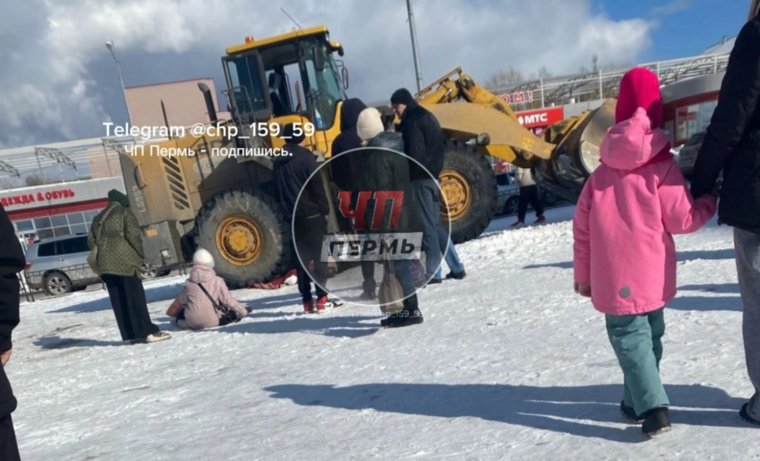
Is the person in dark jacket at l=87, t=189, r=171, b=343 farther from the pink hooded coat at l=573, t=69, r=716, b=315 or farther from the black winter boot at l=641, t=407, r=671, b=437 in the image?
the black winter boot at l=641, t=407, r=671, b=437

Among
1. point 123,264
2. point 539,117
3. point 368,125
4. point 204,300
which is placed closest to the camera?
point 368,125

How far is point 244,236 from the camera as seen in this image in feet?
28.8

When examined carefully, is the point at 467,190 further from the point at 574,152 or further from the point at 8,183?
the point at 8,183

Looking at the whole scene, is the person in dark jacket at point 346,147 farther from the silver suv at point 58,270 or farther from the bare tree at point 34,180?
the bare tree at point 34,180

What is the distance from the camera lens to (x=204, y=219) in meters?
8.82

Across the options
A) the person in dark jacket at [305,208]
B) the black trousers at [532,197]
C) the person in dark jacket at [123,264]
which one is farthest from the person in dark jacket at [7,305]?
the black trousers at [532,197]

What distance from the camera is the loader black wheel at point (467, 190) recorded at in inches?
363

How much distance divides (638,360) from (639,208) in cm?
64

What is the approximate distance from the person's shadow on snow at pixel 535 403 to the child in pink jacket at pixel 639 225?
8.7 inches

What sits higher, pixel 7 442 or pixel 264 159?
pixel 264 159

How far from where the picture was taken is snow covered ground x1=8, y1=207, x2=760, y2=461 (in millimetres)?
2717

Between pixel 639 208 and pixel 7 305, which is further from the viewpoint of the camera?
pixel 639 208

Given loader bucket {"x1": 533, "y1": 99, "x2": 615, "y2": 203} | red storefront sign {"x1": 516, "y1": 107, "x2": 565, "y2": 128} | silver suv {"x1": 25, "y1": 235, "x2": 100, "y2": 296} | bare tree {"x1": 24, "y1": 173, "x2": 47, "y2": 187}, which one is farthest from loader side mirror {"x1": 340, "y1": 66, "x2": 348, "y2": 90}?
bare tree {"x1": 24, "y1": 173, "x2": 47, "y2": 187}

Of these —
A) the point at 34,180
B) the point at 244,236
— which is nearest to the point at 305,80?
the point at 244,236
